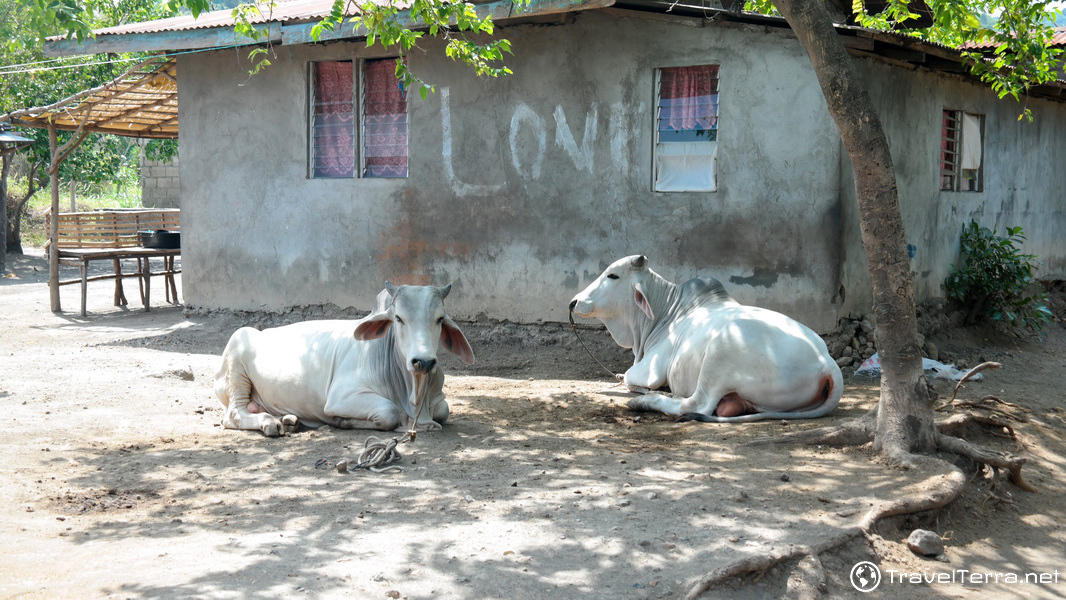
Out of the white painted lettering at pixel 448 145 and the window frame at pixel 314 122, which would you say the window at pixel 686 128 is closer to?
the white painted lettering at pixel 448 145

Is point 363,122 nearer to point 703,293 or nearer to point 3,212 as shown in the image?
point 703,293

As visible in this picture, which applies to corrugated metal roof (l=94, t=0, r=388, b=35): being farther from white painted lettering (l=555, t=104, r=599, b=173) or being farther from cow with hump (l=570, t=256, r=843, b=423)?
A: cow with hump (l=570, t=256, r=843, b=423)

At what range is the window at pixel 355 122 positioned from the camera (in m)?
10.6

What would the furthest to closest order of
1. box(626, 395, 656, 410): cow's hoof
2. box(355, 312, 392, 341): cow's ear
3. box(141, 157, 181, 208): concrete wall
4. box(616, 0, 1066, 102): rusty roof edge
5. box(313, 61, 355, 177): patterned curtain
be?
box(141, 157, 181, 208): concrete wall < box(313, 61, 355, 177): patterned curtain < box(616, 0, 1066, 102): rusty roof edge < box(626, 395, 656, 410): cow's hoof < box(355, 312, 392, 341): cow's ear

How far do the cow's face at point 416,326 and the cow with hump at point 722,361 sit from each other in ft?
5.33

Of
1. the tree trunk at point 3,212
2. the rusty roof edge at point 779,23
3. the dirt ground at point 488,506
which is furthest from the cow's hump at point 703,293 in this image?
the tree trunk at point 3,212

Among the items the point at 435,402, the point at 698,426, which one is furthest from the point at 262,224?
the point at 698,426

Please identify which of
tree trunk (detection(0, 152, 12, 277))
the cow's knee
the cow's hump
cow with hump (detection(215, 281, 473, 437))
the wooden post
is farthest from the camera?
tree trunk (detection(0, 152, 12, 277))

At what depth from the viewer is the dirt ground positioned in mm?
3912

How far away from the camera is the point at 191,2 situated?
609 cm

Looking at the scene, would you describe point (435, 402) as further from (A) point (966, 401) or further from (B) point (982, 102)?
(B) point (982, 102)

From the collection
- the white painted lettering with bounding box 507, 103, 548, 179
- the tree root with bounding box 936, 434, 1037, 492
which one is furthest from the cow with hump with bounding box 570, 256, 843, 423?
the white painted lettering with bounding box 507, 103, 548, 179

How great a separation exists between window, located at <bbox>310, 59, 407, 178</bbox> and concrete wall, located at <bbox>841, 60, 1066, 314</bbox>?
4598 mm

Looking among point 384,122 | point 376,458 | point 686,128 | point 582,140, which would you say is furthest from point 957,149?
point 376,458
